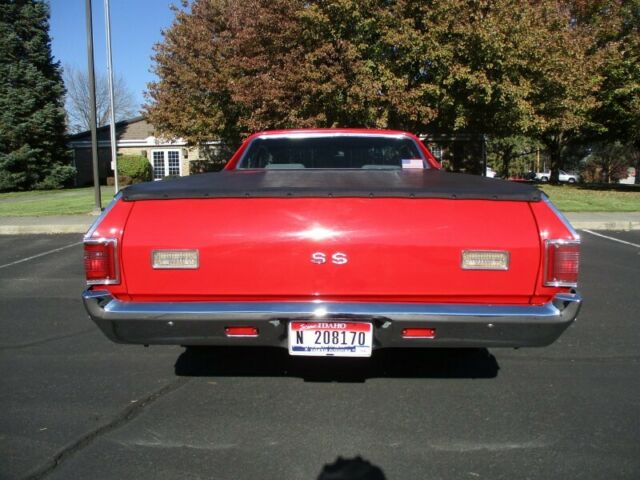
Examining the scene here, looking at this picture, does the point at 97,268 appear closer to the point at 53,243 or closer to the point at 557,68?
the point at 53,243

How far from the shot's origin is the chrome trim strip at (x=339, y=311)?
319 centimetres

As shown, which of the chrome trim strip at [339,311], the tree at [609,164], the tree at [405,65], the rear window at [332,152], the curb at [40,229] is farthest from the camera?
the tree at [609,164]

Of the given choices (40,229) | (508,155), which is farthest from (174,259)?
(508,155)

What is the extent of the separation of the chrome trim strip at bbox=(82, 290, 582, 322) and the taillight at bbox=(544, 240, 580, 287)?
101mm

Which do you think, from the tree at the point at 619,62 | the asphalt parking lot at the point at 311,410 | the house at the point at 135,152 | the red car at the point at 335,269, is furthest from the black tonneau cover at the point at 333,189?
the house at the point at 135,152

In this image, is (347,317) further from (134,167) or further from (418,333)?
(134,167)

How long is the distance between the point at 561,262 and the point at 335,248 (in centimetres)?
125

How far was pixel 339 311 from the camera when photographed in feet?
10.6

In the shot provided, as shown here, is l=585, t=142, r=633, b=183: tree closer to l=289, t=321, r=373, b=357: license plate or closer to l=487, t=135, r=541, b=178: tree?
l=487, t=135, r=541, b=178: tree

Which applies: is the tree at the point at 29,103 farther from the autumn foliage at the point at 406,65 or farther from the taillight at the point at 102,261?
the taillight at the point at 102,261

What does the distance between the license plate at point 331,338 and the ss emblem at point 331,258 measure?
0.34 metres

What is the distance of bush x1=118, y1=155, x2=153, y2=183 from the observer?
34.2 meters

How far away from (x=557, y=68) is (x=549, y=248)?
58.2 feet

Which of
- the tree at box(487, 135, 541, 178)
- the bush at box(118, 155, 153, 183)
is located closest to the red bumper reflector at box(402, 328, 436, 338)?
the bush at box(118, 155, 153, 183)
